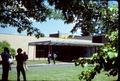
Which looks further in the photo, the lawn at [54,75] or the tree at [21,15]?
the lawn at [54,75]

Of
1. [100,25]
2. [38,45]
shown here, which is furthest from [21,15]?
[38,45]

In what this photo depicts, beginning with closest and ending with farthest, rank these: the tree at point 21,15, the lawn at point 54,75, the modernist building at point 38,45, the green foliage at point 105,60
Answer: the green foliage at point 105,60
the tree at point 21,15
the lawn at point 54,75
the modernist building at point 38,45

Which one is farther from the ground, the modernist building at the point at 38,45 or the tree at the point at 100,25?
the tree at the point at 100,25

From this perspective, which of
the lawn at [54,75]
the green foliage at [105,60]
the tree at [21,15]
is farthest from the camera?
the lawn at [54,75]

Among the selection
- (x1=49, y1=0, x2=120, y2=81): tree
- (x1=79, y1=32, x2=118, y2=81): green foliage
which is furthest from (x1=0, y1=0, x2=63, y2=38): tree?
(x1=79, y1=32, x2=118, y2=81): green foliage

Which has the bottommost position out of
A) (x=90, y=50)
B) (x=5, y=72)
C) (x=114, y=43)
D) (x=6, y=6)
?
(x=90, y=50)

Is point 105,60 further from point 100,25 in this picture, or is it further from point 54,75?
point 54,75

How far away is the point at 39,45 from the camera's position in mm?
52844

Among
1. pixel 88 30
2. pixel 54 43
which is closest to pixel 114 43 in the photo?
pixel 88 30

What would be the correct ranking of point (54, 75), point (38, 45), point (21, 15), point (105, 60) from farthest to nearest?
point (38, 45) < point (54, 75) < point (21, 15) < point (105, 60)

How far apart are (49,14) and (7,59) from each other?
288cm

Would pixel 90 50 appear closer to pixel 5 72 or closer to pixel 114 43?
pixel 5 72

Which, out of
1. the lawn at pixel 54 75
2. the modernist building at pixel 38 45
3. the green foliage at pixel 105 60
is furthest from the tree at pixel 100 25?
the modernist building at pixel 38 45

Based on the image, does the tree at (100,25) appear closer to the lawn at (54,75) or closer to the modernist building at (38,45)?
the lawn at (54,75)
